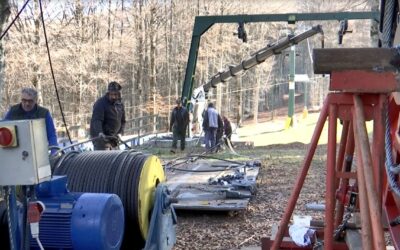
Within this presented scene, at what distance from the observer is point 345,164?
3.93m

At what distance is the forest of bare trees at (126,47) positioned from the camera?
24297 mm

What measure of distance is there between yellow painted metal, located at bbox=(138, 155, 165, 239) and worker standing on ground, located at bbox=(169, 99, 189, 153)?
12.1m

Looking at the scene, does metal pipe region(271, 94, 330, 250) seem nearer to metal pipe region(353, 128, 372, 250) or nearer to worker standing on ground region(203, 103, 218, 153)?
metal pipe region(353, 128, 372, 250)

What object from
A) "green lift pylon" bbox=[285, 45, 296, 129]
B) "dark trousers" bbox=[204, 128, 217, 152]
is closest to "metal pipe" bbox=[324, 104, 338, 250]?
"dark trousers" bbox=[204, 128, 217, 152]

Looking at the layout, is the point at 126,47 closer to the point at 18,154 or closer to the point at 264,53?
the point at 264,53

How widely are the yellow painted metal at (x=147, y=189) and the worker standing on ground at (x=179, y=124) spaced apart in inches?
478

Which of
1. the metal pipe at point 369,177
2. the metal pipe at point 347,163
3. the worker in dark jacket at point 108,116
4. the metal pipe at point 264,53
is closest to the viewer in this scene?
the metal pipe at point 369,177

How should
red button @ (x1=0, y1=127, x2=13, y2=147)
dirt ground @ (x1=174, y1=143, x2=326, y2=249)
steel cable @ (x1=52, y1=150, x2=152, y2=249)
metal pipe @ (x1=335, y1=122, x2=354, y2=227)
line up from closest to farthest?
red button @ (x1=0, y1=127, x2=13, y2=147) < metal pipe @ (x1=335, y1=122, x2=354, y2=227) < steel cable @ (x1=52, y1=150, x2=152, y2=249) < dirt ground @ (x1=174, y1=143, x2=326, y2=249)

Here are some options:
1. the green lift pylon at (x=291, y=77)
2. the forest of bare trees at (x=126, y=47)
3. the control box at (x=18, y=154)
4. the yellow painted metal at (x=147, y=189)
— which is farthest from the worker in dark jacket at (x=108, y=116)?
the green lift pylon at (x=291, y=77)

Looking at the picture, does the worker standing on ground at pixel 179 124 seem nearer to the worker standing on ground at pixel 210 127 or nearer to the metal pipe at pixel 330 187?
the worker standing on ground at pixel 210 127

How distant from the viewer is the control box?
277 cm

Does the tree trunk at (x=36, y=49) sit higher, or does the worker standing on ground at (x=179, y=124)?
the tree trunk at (x=36, y=49)

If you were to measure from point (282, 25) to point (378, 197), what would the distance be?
3713cm

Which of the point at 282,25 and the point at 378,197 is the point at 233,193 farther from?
the point at 282,25
